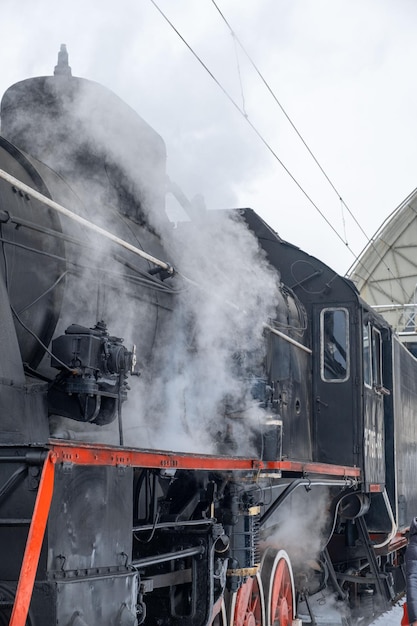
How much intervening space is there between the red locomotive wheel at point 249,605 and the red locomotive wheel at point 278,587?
0.40 feet

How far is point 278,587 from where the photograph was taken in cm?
657

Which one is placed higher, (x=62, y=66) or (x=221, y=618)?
(x=62, y=66)

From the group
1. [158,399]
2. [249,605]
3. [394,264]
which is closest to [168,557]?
[158,399]

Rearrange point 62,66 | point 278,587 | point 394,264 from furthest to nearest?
point 394,264 → point 278,587 → point 62,66

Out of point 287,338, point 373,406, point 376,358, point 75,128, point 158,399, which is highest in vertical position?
point 75,128

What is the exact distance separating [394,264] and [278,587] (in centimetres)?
2184

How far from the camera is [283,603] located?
6.75 m

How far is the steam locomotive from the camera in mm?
3246

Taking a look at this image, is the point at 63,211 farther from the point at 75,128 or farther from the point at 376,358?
the point at 376,358

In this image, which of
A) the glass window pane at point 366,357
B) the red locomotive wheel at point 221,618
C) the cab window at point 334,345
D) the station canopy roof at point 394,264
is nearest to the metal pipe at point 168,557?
the red locomotive wheel at point 221,618

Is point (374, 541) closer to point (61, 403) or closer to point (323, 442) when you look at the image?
point (323, 442)

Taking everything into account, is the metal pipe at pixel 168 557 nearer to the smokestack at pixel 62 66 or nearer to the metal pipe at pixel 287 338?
the metal pipe at pixel 287 338

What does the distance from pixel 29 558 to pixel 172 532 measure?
1944 millimetres

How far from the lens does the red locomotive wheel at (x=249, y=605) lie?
18.1 feet
